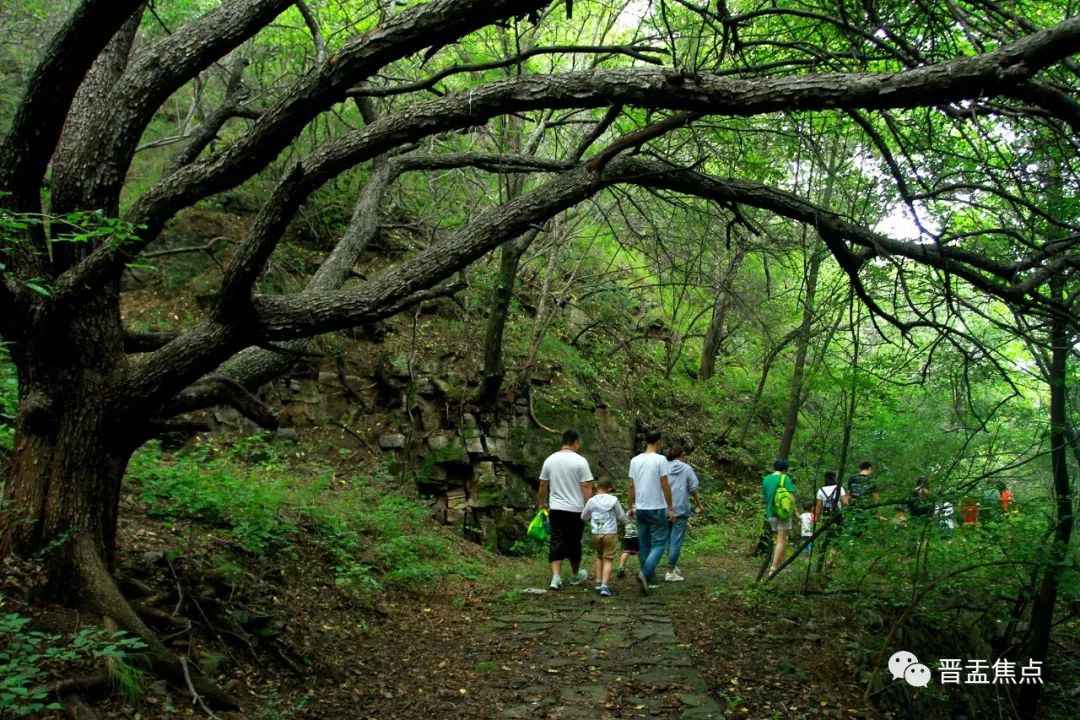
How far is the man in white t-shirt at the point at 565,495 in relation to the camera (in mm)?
8852

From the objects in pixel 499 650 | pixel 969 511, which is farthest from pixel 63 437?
pixel 969 511

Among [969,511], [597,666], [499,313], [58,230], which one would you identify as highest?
[499,313]

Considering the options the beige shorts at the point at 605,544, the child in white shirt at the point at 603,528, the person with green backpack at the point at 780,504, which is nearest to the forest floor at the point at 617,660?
the child in white shirt at the point at 603,528

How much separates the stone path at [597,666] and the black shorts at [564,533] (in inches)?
29.1

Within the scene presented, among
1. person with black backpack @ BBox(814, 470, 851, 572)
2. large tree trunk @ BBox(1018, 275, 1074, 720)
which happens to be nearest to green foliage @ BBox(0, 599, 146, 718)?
person with black backpack @ BBox(814, 470, 851, 572)

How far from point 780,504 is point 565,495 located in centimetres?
278

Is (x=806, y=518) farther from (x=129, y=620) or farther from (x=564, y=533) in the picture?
(x=129, y=620)

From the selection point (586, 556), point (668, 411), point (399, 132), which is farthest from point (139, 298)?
point (668, 411)

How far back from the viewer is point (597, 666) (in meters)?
6.22

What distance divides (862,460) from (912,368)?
115 inches

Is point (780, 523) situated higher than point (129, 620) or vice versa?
point (780, 523)

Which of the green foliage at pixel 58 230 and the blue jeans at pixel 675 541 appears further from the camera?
the blue jeans at pixel 675 541

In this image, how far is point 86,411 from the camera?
16.1 feet

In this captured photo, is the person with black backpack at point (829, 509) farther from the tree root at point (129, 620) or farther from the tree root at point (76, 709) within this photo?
the tree root at point (76, 709)
